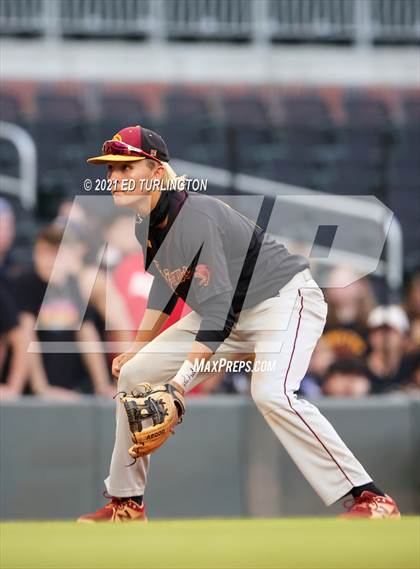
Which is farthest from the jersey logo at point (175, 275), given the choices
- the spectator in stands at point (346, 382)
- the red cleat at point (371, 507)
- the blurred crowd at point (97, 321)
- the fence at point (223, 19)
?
the fence at point (223, 19)

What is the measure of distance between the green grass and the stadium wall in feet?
9.89

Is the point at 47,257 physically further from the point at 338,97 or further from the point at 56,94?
the point at 338,97

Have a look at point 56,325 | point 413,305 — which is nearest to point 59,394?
point 56,325

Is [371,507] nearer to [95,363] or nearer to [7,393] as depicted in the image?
[95,363]

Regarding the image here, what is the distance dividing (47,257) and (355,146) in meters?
3.15

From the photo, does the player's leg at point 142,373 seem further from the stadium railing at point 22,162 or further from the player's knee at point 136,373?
the stadium railing at point 22,162

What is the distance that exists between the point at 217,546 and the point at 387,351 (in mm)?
3953

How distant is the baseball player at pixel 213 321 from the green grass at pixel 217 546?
0.45 metres

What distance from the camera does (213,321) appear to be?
4.75m

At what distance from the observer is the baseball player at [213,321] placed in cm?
478

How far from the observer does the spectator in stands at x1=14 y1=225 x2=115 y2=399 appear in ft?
24.4

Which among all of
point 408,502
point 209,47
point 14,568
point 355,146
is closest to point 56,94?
point 209,47

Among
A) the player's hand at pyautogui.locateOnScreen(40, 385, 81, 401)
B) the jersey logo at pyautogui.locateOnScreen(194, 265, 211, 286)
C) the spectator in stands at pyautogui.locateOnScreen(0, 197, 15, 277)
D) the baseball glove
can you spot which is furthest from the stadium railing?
the jersey logo at pyautogui.locateOnScreen(194, 265, 211, 286)

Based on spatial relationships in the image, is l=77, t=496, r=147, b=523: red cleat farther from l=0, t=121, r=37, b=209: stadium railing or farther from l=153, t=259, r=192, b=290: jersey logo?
l=0, t=121, r=37, b=209: stadium railing
